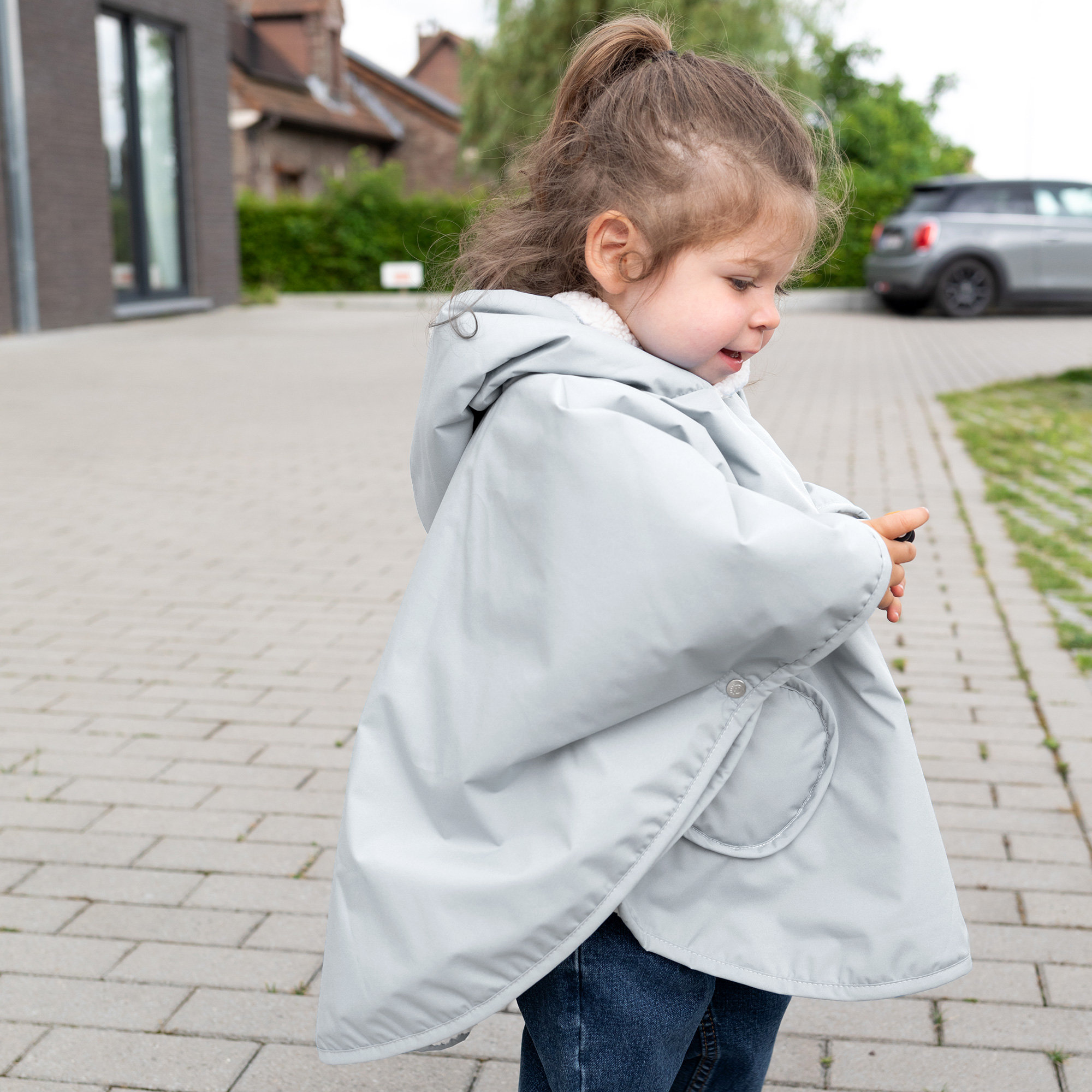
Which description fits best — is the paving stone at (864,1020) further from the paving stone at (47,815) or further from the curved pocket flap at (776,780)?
the paving stone at (47,815)

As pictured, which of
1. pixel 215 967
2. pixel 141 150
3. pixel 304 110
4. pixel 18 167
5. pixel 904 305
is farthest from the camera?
pixel 304 110

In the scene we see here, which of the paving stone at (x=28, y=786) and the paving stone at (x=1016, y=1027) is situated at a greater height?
the paving stone at (x=1016, y=1027)

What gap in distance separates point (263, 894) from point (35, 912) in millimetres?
441

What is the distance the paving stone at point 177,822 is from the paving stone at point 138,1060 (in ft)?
2.44

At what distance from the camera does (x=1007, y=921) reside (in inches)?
101

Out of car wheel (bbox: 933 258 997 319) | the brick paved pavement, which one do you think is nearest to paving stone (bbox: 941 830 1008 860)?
the brick paved pavement

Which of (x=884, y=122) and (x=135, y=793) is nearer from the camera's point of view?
(x=135, y=793)

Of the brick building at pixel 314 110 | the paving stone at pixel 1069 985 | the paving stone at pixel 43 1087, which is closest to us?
the paving stone at pixel 43 1087

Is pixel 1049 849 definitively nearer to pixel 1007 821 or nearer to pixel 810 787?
pixel 1007 821

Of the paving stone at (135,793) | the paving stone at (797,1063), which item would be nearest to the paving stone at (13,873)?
the paving stone at (135,793)

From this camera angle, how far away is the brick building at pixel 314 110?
29.6 metres

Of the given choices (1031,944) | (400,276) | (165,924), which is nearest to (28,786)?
(165,924)

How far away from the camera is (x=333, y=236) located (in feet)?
74.2

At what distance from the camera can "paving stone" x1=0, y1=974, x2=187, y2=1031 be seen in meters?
2.25
